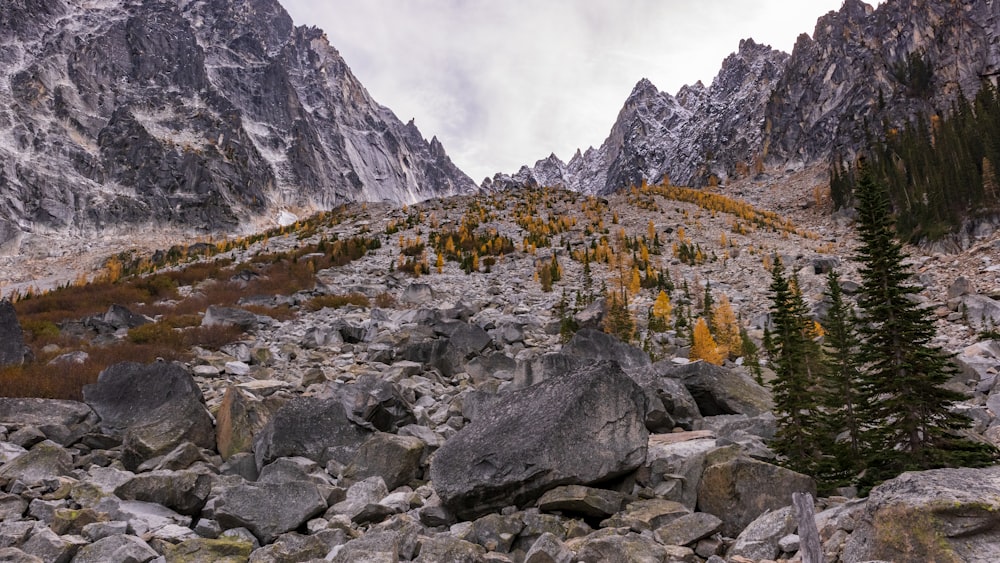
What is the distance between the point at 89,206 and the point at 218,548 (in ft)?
444

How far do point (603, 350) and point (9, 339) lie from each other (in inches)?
674


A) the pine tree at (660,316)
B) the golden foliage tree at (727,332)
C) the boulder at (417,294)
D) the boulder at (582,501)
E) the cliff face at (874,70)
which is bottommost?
the boulder at (582,501)

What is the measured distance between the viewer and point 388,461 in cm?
863

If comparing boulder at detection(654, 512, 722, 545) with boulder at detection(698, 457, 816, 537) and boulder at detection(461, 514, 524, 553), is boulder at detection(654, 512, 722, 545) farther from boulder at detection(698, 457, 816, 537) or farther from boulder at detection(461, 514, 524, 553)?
boulder at detection(461, 514, 524, 553)

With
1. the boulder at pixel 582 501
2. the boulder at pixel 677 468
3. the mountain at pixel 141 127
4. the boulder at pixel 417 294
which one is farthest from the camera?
the mountain at pixel 141 127

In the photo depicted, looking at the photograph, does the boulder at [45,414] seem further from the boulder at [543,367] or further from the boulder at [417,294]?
the boulder at [417,294]

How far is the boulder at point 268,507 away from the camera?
6703 mm

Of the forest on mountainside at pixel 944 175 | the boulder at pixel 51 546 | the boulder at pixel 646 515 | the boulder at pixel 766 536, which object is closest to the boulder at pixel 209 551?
the boulder at pixel 51 546

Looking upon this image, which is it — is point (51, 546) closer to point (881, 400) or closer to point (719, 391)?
point (881, 400)

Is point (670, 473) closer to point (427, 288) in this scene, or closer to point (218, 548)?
point (218, 548)

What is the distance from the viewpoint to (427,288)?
29.6 metres

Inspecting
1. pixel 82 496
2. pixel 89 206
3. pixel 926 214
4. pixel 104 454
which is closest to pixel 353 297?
pixel 104 454

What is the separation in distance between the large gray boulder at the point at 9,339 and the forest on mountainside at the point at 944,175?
36892mm

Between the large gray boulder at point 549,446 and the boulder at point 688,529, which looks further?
the large gray boulder at point 549,446
